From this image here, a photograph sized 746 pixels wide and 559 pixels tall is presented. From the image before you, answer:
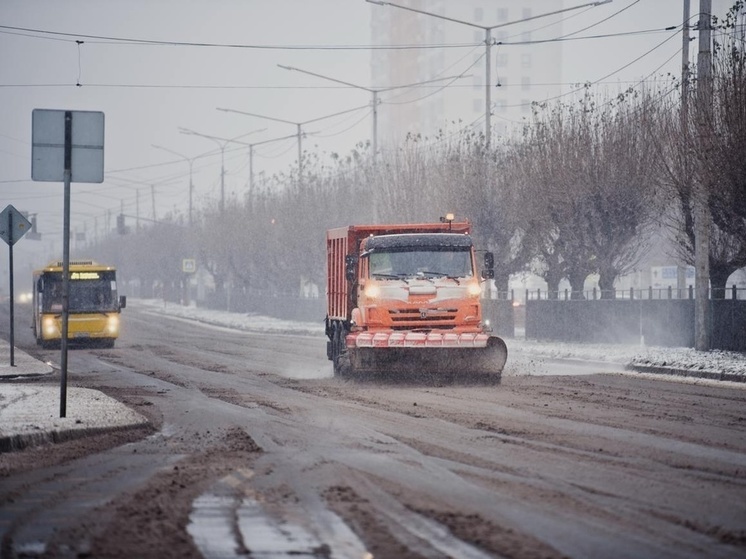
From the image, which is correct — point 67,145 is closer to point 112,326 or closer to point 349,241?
point 349,241

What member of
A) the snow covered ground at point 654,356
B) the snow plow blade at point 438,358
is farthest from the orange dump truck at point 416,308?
the snow covered ground at point 654,356

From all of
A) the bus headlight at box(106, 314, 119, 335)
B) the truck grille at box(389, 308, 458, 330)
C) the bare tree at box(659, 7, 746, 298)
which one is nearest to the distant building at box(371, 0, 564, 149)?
the bus headlight at box(106, 314, 119, 335)

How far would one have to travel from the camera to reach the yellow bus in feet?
141

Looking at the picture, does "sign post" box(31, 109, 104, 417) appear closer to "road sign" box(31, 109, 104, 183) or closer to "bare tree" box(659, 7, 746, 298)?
"road sign" box(31, 109, 104, 183)

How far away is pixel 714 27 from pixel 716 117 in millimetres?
2401

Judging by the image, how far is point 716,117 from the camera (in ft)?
97.8

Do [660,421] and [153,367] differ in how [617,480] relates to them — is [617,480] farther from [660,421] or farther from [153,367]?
[153,367]

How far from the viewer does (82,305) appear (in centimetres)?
4353

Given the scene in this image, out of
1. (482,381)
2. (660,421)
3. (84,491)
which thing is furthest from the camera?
(482,381)

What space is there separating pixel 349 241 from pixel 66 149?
455 inches

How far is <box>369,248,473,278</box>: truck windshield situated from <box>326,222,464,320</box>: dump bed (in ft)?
4.82

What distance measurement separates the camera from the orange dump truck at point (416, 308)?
76.3 feet

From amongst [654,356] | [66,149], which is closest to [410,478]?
[66,149]

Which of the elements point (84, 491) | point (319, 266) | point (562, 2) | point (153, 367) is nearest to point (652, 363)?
point (153, 367)
